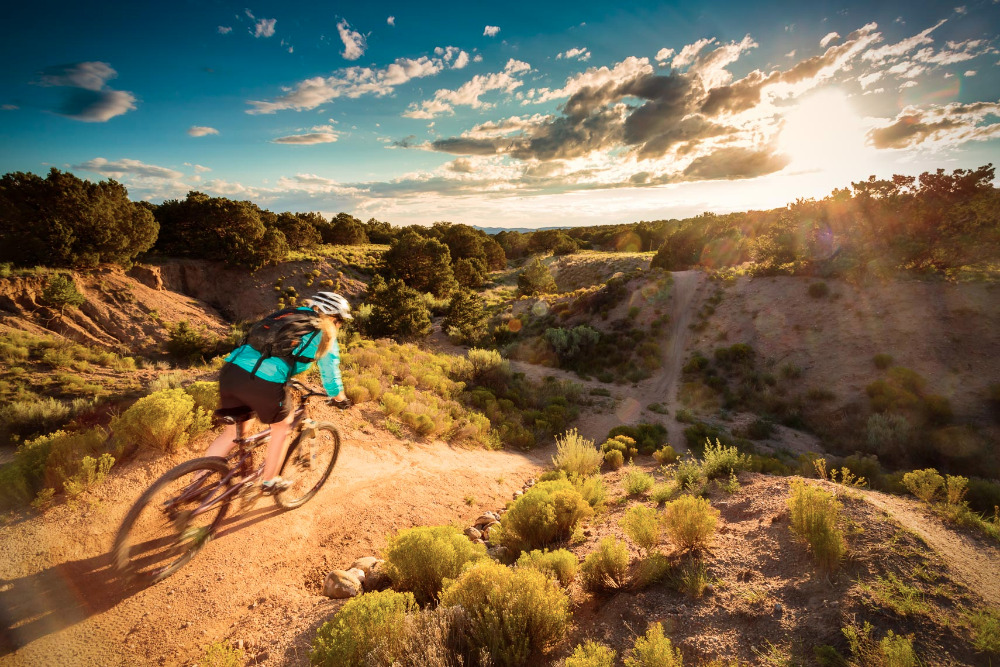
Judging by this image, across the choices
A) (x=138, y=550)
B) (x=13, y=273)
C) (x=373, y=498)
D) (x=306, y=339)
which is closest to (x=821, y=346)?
(x=373, y=498)

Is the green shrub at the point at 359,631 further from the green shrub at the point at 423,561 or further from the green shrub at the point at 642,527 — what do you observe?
the green shrub at the point at 642,527

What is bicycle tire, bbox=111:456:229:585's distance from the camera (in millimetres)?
3455

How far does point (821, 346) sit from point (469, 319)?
61.2ft

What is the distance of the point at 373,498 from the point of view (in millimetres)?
6164

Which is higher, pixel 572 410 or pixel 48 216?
pixel 48 216

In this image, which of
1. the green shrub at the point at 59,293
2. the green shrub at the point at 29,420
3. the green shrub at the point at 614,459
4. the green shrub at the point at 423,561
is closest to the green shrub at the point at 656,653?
the green shrub at the point at 423,561

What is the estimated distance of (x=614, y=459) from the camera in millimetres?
9219

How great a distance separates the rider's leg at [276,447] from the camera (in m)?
4.38

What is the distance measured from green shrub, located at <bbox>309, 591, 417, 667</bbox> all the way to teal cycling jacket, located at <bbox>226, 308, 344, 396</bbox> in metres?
2.28

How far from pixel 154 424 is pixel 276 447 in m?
2.45

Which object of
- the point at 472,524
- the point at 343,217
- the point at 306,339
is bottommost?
the point at 472,524

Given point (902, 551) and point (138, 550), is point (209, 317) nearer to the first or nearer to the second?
point (138, 550)

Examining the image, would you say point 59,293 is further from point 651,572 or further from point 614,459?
point 651,572

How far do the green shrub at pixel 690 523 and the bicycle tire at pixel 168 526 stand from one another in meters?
5.12
